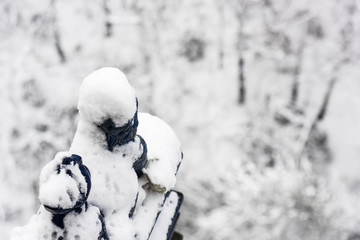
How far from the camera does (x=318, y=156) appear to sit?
34.0 feet

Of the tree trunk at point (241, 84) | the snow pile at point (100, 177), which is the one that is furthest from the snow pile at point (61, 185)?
the tree trunk at point (241, 84)

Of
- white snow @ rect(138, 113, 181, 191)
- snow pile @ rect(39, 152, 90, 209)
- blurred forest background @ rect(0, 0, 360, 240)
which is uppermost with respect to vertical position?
blurred forest background @ rect(0, 0, 360, 240)

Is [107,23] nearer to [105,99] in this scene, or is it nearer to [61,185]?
[105,99]

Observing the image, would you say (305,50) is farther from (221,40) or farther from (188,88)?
(188,88)

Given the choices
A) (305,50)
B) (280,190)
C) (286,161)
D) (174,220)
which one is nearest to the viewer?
(174,220)

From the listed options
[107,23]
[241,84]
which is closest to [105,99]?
[241,84]

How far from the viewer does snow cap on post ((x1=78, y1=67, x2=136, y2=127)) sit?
6.14 ft

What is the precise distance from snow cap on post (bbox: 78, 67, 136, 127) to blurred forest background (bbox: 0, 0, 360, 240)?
7.14 m

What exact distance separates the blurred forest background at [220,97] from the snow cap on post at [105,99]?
7.14m

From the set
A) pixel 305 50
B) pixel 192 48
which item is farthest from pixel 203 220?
pixel 305 50

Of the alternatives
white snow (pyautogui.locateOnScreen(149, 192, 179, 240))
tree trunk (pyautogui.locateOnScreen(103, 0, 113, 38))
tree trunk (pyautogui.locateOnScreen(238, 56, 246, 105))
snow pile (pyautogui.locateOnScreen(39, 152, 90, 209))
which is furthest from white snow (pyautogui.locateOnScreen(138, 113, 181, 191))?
tree trunk (pyautogui.locateOnScreen(103, 0, 113, 38))

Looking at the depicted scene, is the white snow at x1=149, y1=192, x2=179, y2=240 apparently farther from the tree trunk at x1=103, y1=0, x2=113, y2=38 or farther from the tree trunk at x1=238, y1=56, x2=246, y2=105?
the tree trunk at x1=103, y1=0, x2=113, y2=38

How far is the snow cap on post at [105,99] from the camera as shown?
1870 mm

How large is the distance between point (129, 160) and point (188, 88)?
9.34 m
